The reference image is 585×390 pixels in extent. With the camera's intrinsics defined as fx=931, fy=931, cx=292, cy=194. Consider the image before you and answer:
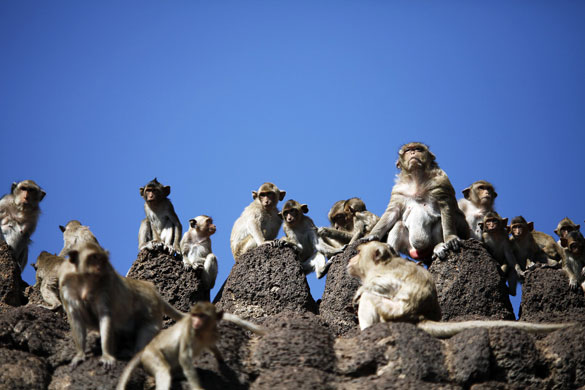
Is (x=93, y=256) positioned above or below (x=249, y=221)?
below

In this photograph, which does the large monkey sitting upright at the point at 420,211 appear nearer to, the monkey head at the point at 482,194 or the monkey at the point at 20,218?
the monkey head at the point at 482,194

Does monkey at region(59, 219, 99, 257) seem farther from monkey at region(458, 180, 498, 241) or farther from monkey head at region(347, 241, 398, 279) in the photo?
monkey at region(458, 180, 498, 241)

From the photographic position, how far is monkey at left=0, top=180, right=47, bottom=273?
18391 mm

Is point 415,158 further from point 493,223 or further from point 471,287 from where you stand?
point 471,287

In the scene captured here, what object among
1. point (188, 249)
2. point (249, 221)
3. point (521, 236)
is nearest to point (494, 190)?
point (521, 236)

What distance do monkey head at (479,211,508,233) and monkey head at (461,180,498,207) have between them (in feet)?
5.58

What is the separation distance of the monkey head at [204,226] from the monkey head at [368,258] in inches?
209

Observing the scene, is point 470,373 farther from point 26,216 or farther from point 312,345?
point 26,216

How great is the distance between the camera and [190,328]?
10617mm

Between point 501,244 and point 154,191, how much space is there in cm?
669

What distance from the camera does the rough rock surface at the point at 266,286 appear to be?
1487 centimetres

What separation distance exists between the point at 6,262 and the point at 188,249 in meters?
3.46

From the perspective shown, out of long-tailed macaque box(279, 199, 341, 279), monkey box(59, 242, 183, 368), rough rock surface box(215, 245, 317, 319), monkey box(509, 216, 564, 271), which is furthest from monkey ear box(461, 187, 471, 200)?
monkey box(59, 242, 183, 368)

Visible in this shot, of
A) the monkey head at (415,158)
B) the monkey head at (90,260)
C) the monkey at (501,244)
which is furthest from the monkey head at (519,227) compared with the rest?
the monkey head at (90,260)
